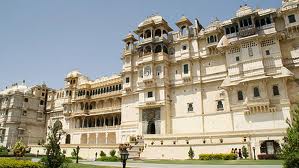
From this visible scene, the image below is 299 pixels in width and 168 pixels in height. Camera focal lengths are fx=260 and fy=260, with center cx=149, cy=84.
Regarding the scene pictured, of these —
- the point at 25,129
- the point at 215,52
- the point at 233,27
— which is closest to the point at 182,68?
the point at 215,52

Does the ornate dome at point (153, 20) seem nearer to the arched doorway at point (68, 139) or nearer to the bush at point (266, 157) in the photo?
the bush at point (266, 157)

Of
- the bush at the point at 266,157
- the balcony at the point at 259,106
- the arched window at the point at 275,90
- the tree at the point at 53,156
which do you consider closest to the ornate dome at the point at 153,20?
the balcony at the point at 259,106

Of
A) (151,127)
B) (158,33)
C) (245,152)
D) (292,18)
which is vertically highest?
(158,33)

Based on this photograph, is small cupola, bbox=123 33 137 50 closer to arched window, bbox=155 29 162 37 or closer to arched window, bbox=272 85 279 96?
arched window, bbox=155 29 162 37

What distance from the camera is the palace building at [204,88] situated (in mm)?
39812

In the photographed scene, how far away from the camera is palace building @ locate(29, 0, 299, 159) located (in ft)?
131

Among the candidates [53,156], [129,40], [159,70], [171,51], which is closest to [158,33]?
[171,51]

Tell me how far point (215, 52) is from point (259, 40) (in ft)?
28.1

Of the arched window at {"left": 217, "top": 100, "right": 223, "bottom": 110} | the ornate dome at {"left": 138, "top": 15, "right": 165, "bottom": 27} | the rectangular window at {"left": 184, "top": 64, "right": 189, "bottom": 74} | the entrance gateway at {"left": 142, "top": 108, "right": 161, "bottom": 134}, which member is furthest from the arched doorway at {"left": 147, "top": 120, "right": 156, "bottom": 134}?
the ornate dome at {"left": 138, "top": 15, "right": 165, "bottom": 27}

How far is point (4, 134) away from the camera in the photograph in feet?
248

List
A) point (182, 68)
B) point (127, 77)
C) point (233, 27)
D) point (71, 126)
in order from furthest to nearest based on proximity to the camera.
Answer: point (71, 126), point (127, 77), point (182, 68), point (233, 27)

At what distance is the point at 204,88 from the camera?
4922 centimetres

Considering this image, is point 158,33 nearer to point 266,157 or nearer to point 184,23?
point 184,23

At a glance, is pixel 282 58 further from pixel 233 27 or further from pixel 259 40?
pixel 233 27
